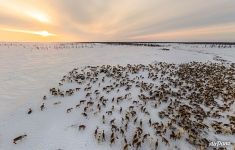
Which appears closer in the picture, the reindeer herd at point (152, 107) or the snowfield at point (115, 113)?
the snowfield at point (115, 113)

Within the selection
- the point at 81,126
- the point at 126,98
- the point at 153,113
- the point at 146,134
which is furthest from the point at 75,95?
the point at 146,134

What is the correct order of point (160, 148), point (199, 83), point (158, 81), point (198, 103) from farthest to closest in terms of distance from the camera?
point (158, 81) < point (199, 83) < point (198, 103) < point (160, 148)

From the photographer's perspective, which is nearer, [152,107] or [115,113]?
[115,113]

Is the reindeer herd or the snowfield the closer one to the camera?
the snowfield

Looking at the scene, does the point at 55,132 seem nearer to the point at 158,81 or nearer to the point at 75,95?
the point at 75,95

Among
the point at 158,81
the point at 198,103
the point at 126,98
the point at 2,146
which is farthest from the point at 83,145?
the point at 158,81

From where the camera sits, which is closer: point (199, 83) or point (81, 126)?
point (81, 126)

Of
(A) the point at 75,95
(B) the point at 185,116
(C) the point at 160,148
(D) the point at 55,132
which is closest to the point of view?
(C) the point at 160,148
